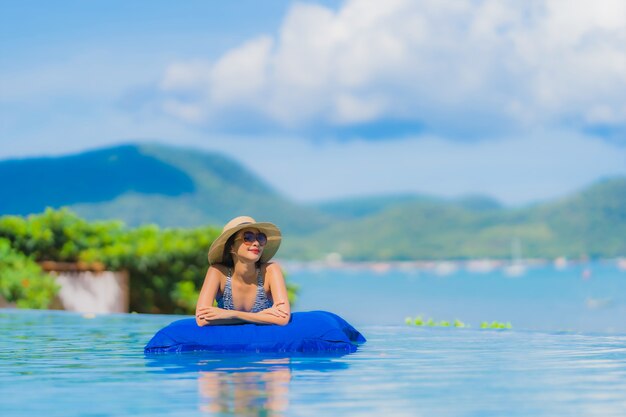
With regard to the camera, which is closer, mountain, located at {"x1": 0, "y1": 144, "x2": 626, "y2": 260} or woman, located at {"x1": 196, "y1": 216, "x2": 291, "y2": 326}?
woman, located at {"x1": 196, "y1": 216, "x2": 291, "y2": 326}

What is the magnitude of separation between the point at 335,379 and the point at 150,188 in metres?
132

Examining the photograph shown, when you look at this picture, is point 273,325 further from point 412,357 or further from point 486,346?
point 486,346

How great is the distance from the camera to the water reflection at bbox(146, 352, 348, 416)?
568 centimetres

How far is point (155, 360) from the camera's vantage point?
818 centimetres

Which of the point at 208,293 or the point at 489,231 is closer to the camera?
the point at 208,293

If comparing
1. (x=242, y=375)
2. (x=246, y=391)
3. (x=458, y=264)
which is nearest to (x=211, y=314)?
(x=242, y=375)

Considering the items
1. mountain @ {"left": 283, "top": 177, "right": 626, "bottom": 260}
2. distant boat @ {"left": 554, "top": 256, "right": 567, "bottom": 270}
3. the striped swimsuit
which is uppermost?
mountain @ {"left": 283, "top": 177, "right": 626, "bottom": 260}

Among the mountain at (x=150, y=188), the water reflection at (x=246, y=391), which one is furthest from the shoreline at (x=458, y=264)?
the water reflection at (x=246, y=391)

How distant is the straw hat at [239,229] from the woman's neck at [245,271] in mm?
147

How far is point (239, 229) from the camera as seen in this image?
8781 mm

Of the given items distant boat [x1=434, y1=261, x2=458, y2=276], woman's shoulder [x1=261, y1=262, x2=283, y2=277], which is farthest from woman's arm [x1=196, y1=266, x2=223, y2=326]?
distant boat [x1=434, y1=261, x2=458, y2=276]

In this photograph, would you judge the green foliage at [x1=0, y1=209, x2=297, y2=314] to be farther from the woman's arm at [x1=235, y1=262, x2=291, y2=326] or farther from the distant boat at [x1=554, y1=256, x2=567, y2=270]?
the distant boat at [x1=554, y1=256, x2=567, y2=270]

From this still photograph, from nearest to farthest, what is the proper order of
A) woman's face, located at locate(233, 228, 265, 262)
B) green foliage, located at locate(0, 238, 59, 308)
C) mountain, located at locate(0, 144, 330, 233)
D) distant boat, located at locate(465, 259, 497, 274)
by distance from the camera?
woman's face, located at locate(233, 228, 265, 262) → green foliage, located at locate(0, 238, 59, 308) → distant boat, located at locate(465, 259, 497, 274) → mountain, located at locate(0, 144, 330, 233)

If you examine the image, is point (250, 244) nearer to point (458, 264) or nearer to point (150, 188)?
point (458, 264)
